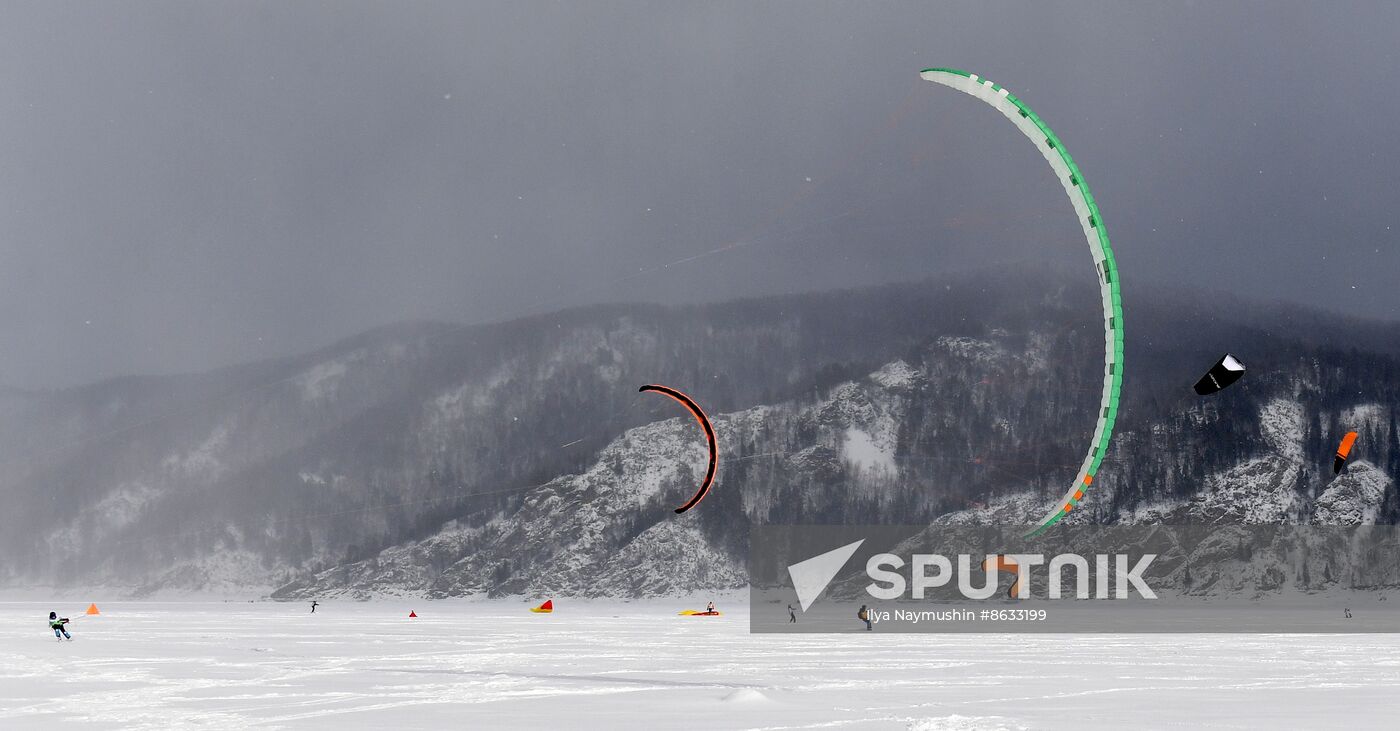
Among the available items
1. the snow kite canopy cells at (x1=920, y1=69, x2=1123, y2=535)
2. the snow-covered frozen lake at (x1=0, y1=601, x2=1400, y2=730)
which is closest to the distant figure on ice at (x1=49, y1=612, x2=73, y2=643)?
the snow-covered frozen lake at (x1=0, y1=601, x2=1400, y2=730)

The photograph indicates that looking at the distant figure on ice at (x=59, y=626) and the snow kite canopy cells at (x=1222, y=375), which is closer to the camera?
the snow kite canopy cells at (x=1222, y=375)

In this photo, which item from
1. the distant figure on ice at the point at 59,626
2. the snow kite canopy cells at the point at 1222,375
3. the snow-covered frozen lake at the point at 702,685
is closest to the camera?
the snow-covered frozen lake at the point at 702,685

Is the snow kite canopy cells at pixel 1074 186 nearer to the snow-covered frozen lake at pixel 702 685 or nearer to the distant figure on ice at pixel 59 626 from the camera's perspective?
the snow-covered frozen lake at pixel 702 685

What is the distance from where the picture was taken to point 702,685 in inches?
1103

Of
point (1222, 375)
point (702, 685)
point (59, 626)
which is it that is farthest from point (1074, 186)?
point (59, 626)

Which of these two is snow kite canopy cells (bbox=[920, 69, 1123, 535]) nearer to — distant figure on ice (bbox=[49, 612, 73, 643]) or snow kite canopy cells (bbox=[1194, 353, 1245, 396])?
snow kite canopy cells (bbox=[1194, 353, 1245, 396])

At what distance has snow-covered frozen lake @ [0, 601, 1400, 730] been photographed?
2148 cm

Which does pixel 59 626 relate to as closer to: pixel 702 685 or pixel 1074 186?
pixel 702 685

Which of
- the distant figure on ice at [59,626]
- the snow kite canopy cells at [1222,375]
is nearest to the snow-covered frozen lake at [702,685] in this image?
the distant figure on ice at [59,626]

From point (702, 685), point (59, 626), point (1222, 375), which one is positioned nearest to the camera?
point (702, 685)

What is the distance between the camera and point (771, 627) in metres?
67.2

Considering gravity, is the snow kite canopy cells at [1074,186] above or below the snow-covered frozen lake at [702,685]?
above

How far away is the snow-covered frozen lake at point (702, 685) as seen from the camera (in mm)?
21484

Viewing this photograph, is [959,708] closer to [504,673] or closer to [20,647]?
[504,673]
